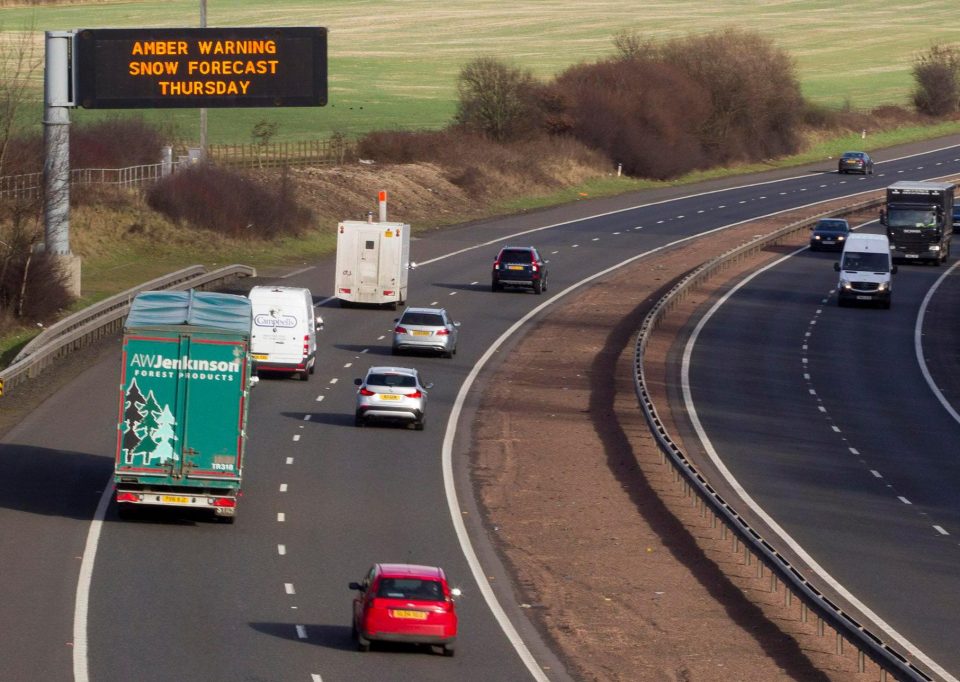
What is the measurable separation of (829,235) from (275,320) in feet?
135

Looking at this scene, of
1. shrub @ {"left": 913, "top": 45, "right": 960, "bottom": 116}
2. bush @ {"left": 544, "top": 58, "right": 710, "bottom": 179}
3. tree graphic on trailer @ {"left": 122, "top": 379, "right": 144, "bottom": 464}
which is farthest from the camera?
shrub @ {"left": 913, "top": 45, "right": 960, "bottom": 116}

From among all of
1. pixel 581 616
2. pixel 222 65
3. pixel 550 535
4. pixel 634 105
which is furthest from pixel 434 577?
pixel 634 105

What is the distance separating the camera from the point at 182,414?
1054 inches

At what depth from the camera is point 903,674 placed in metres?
18.4

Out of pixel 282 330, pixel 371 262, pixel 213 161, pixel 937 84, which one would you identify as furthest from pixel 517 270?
pixel 937 84

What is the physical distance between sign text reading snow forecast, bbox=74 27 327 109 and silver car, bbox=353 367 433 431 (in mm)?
11371

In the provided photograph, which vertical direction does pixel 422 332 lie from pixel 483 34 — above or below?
below

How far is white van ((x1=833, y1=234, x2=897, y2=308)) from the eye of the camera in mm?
60906

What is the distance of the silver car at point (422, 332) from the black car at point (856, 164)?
223ft

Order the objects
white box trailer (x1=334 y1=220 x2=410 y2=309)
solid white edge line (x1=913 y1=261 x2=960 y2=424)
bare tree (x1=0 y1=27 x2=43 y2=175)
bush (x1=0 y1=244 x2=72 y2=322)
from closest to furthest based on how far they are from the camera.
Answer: solid white edge line (x1=913 y1=261 x2=960 y2=424), bush (x1=0 y1=244 x2=72 y2=322), white box trailer (x1=334 y1=220 x2=410 y2=309), bare tree (x1=0 y1=27 x2=43 y2=175)

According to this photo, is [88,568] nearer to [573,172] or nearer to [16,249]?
[16,249]

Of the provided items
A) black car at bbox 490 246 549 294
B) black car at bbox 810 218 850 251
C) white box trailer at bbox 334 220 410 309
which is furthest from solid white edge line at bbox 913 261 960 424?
white box trailer at bbox 334 220 410 309

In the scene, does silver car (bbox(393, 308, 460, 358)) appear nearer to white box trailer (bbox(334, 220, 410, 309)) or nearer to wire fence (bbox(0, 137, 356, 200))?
white box trailer (bbox(334, 220, 410, 309))

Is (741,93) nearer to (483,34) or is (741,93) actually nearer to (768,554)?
(483,34)
